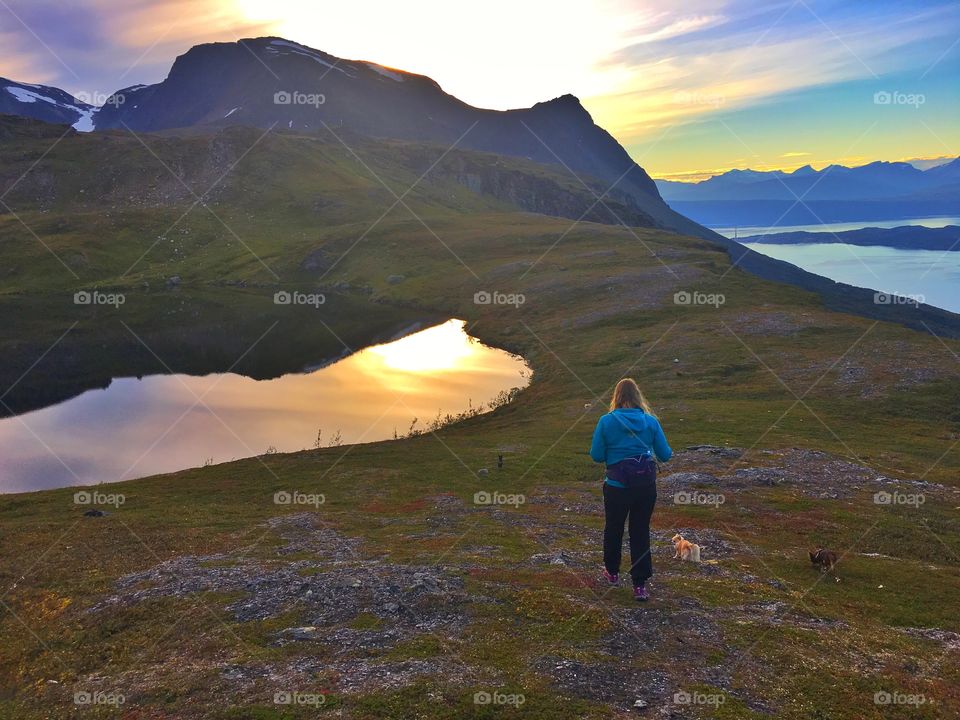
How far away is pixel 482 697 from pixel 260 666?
5688 mm

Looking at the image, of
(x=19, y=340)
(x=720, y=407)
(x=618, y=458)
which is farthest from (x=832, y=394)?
(x=19, y=340)

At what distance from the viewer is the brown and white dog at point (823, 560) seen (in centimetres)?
2116

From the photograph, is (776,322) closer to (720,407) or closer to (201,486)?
(720,407)
